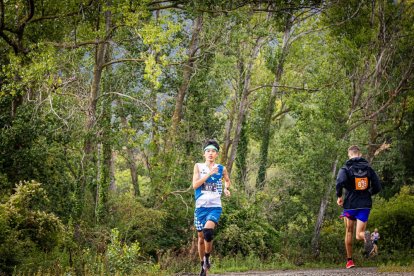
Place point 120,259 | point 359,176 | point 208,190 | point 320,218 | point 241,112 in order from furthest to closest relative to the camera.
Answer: point 241,112, point 320,218, point 359,176, point 120,259, point 208,190

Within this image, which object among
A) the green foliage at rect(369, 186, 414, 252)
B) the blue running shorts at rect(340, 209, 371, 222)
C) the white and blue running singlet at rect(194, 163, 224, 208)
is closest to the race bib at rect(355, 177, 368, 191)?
the blue running shorts at rect(340, 209, 371, 222)

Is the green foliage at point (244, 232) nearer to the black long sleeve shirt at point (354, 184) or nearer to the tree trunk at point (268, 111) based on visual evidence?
the tree trunk at point (268, 111)

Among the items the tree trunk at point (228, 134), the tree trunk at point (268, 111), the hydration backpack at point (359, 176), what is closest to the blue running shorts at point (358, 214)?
the hydration backpack at point (359, 176)

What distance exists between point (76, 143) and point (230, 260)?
5825 millimetres

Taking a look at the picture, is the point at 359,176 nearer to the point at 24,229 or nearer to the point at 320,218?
the point at 24,229

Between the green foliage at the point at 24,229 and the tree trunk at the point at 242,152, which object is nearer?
the green foliage at the point at 24,229

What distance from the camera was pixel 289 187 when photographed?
24.5m

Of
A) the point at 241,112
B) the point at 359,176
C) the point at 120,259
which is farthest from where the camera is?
the point at 241,112

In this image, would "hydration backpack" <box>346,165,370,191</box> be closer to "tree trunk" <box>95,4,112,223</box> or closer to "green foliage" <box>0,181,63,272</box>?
"green foliage" <box>0,181,63,272</box>

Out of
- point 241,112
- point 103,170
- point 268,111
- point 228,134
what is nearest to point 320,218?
point 103,170

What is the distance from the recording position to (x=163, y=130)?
21.5 meters

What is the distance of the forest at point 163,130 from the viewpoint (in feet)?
53.9

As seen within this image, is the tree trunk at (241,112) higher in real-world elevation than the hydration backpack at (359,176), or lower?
higher

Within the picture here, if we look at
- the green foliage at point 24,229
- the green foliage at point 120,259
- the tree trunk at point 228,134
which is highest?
the tree trunk at point 228,134
